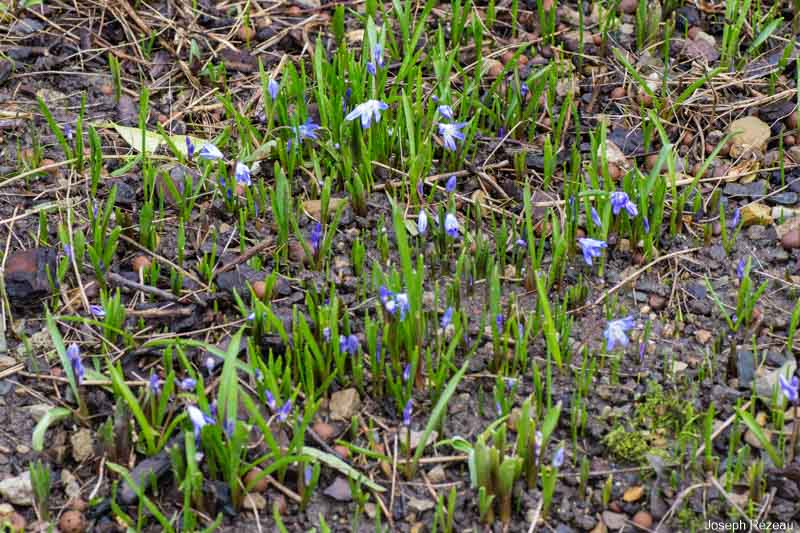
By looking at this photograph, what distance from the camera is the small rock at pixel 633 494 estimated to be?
2.59 metres

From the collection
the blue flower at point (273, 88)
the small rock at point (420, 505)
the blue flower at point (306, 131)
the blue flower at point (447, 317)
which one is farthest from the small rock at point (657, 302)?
the blue flower at point (273, 88)

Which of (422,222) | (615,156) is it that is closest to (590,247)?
(422,222)

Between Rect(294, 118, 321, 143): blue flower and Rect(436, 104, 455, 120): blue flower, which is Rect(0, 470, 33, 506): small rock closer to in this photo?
Rect(294, 118, 321, 143): blue flower

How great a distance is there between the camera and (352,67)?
354cm

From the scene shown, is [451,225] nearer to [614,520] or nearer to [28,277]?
[614,520]

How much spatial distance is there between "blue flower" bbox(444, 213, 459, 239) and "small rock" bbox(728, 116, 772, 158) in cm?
119

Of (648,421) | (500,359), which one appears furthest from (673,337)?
(500,359)

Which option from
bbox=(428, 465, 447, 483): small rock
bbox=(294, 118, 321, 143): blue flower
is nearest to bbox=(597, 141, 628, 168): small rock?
bbox=(294, 118, 321, 143): blue flower

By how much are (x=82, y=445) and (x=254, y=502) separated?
0.50 m

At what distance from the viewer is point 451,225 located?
3.21m

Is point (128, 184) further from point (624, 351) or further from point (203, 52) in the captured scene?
point (624, 351)

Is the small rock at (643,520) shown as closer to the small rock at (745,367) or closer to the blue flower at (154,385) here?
the small rock at (745,367)

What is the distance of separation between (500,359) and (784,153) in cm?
155

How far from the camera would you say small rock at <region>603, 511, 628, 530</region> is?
2.55m
